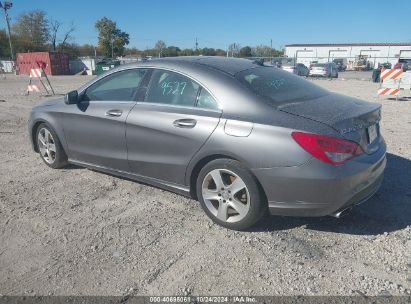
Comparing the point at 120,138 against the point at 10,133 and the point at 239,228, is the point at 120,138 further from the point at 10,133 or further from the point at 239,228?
the point at 10,133

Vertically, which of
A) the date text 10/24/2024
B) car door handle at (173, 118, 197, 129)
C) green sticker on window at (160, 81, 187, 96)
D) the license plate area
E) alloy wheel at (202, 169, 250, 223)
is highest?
green sticker on window at (160, 81, 187, 96)

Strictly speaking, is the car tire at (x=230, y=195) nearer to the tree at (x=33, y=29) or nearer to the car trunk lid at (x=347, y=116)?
the car trunk lid at (x=347, y=116)

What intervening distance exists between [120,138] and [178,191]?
3.05 feet

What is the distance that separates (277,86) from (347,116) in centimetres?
80

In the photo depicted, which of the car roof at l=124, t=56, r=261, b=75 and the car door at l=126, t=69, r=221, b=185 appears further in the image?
the car roof at l=124, t=56, r=261, b=75

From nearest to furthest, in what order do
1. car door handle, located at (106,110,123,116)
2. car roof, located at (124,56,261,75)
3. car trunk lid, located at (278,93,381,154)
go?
car trunk lid, located at (278,93,381,154) → car roof, located at (124,56,261,75) → car door handle, located at (106,110,123,116)

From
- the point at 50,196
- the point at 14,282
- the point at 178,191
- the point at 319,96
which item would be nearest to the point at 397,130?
the point at 319,96

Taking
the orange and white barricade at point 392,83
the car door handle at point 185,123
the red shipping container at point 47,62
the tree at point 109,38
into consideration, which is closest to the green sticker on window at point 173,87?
the car door handle at point 185,123

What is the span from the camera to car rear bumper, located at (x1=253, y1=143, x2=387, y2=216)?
2.97m

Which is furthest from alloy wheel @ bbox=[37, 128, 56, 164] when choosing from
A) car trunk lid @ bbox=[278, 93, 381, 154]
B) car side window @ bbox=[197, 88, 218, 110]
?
car trunk lid @ bbox=[278, 93, 381, 154]

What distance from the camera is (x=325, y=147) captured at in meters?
2.95

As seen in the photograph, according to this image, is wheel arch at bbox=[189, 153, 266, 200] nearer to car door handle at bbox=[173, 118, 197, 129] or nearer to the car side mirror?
car door handle at bbox=[173, 118, 197, 129]

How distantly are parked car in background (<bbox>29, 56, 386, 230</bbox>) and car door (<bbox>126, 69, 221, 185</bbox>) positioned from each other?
11 millimetres

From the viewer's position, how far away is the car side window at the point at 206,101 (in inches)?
138
